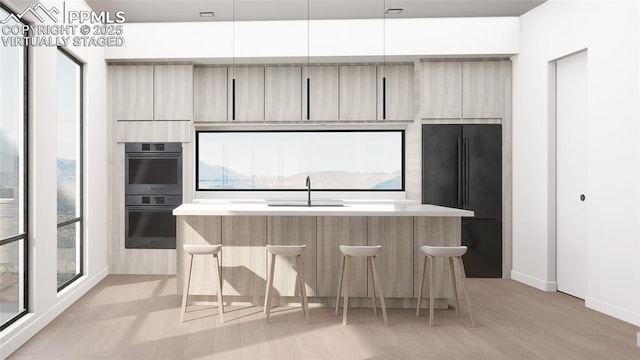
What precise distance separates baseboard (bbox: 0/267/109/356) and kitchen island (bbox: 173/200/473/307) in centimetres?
111

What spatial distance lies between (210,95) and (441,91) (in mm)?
3064

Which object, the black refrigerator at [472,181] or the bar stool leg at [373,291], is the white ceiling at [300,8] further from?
the bar stool leg at [373,291]

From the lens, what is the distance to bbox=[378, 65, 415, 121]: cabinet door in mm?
5934

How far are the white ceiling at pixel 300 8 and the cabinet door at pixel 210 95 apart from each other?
2.43 ft

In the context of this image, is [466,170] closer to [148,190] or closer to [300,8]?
[300,8]

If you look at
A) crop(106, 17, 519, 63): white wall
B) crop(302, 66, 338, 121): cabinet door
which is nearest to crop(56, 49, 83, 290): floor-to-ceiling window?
crop(106, 17, 519, 63): white wall

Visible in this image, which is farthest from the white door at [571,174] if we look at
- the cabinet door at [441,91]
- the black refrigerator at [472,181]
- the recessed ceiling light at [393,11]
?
the recessed ceiling light at [393,11]

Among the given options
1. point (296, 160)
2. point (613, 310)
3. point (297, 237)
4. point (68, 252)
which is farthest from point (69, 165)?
point (613, 310)

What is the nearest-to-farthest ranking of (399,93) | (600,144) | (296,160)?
1. (600,144)
2. (399,93)
3. (296,160)

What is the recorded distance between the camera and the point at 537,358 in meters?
3.08

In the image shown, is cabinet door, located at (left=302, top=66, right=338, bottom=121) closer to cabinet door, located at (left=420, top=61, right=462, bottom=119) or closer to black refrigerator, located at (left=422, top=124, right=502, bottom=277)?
cabinet door, located at (left=420, top=61, right=462, bottom=119)

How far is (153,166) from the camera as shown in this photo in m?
5.77

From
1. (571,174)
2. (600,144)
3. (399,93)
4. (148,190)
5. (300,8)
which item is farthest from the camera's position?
(399,93)

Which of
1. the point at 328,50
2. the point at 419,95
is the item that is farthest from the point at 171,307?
the point at 419,95
